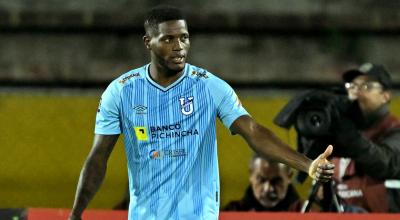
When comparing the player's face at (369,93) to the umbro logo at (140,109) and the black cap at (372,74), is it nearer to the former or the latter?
the black cap at (372,74)

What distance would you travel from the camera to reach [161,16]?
15.2 feet

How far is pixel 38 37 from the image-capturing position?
9.77 m

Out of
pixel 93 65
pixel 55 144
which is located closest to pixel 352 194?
pixel 55 144

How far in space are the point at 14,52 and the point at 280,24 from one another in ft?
7.80

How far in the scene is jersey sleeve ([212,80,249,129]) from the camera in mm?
4609

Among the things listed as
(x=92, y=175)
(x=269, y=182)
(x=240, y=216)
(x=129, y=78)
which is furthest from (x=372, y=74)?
(x=92, y=175)

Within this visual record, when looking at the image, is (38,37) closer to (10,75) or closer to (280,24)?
(10,75)

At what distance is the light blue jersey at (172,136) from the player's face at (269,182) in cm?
210

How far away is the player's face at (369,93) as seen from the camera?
6570mm

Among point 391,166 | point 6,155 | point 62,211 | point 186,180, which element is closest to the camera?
point 186,180

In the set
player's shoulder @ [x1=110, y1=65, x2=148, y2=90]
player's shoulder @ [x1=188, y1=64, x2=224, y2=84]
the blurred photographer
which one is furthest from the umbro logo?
the blurred photographer

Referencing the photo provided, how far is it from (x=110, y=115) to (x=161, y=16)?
478 millimetres

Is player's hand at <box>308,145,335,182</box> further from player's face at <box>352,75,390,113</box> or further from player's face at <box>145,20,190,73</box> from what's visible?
player's face at <box>352,75,390,113</box>

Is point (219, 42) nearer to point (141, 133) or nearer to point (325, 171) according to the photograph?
point (141, 133)
